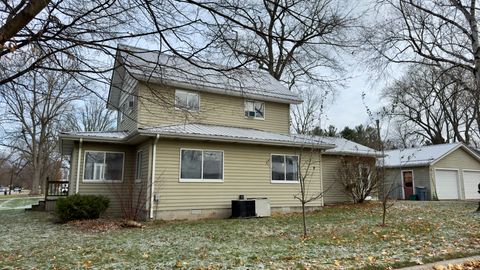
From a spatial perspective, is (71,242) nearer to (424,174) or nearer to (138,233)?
(138,233)

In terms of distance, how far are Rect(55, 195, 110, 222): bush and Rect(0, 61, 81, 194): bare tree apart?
3062 mm

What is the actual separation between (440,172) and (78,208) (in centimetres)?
2249

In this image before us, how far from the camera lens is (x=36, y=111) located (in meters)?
28.8

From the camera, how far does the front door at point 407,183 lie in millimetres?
24211

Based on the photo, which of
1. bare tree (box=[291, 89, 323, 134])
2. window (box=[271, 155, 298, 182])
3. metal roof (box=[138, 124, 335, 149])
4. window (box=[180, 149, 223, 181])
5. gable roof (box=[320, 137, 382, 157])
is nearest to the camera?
metal roof (box=[138, 124, 335, 149])

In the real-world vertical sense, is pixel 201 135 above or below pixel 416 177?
above

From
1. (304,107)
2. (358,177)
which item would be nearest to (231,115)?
(358,177)

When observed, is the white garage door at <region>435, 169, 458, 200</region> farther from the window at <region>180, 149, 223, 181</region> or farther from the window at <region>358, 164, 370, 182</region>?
the window at <region>180, 149, 223, 181</region>

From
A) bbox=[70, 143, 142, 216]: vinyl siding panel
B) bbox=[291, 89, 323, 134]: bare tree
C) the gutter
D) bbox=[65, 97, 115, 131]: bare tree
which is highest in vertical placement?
bbox=[65, 97, 115, 131]: bare tree

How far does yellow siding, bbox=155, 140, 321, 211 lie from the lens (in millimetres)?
12031

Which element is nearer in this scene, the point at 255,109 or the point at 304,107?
the point at 255,109

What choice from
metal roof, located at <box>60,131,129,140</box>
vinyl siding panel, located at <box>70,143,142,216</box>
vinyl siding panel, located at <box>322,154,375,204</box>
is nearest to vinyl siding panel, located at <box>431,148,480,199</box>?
vinyl siding panel, located at <box>322,154,375,204</box>

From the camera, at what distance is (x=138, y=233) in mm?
9125

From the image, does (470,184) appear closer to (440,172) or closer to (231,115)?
(440,172)
